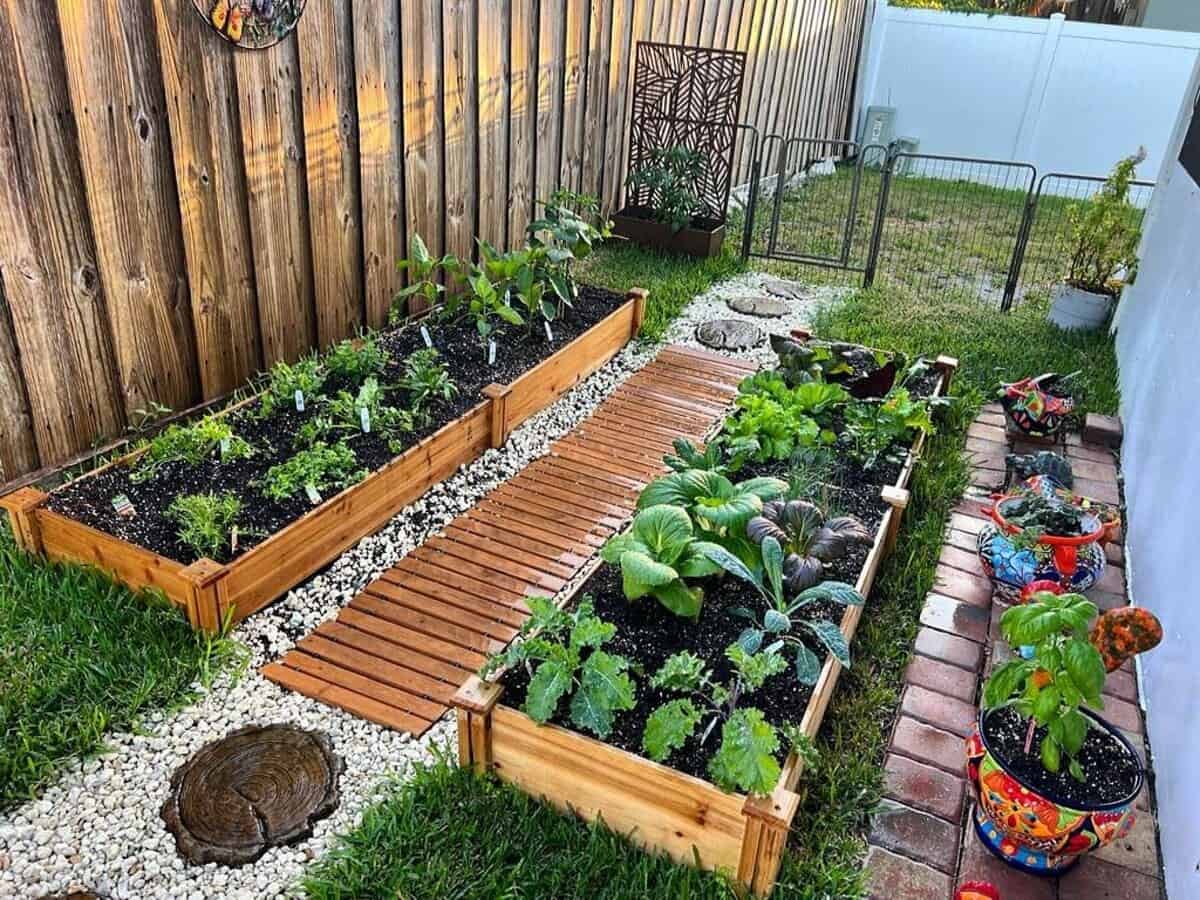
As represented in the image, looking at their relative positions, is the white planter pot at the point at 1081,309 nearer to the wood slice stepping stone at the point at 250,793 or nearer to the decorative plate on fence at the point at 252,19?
the decorative plate on fence at the point at 252,19

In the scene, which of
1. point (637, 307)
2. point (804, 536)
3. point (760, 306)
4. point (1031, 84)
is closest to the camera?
point (804, 536)

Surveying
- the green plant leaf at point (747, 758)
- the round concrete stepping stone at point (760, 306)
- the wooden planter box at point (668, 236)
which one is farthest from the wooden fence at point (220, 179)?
the green plant leaf at point (747, 758)

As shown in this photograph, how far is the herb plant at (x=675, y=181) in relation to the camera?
6828 mm

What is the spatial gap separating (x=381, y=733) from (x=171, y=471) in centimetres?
136

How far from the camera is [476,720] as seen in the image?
2.35 meters

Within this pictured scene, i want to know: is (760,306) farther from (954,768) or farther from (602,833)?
(602,833)

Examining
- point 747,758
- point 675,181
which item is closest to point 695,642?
point 747,758

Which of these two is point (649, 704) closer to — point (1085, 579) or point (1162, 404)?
point (1085, 579)

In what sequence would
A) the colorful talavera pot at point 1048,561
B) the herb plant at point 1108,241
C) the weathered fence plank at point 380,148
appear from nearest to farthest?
the colorful talavera pot at point 1048,561 → the weathered fence plank at point 380,148 → the herb plant at point 1108,241

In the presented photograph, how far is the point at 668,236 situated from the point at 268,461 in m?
4.24

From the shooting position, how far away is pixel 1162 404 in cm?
378

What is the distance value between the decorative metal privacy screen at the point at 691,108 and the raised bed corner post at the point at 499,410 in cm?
342

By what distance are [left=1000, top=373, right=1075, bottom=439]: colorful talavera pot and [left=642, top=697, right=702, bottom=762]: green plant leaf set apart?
2.93 m

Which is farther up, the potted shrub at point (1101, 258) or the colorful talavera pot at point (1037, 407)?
the potted shrub at point (1101, 258)
